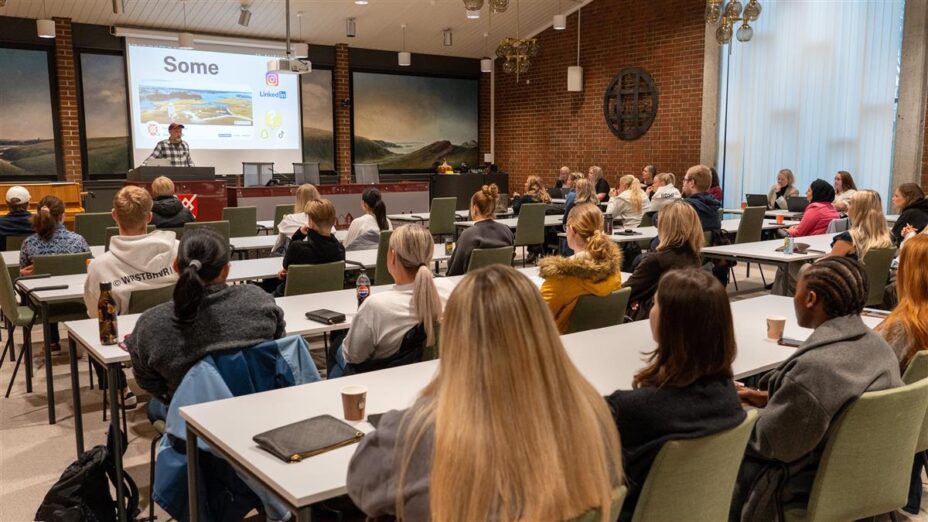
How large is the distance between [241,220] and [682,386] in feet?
21.1

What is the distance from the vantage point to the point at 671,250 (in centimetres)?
441

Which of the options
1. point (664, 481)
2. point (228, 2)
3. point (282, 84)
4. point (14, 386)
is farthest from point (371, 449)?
point (282, 84)

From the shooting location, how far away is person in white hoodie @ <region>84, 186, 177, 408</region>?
12.8 feet

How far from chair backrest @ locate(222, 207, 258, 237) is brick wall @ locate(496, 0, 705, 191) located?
24.1 feet

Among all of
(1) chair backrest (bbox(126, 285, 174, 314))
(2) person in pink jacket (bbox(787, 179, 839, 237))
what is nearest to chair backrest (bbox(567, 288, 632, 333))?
(1) chair backrest (bbox(126, 285, 174, 314))

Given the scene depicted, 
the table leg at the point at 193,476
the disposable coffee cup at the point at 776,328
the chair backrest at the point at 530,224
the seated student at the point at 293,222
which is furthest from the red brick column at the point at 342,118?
the table leg at the point at 193,476

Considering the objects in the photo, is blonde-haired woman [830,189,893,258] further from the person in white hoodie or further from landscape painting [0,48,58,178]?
landscape painting [0,48,58,178]

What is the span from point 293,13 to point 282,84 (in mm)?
1380

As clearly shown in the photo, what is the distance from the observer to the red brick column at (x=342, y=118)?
14.0 metres

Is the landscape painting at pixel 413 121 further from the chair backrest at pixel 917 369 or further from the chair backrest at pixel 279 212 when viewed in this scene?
the chair backrest at pixel 917 369

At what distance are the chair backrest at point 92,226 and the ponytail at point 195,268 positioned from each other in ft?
15.3

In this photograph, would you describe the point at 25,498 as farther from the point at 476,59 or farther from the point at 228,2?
the point at 476,59

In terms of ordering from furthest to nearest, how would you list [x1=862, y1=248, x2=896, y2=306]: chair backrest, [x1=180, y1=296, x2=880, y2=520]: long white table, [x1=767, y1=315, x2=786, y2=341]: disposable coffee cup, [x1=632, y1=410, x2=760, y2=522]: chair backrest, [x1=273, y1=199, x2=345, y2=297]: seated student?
1. [x1=862, y1=248, x2=896, y2=306]: chair backrest
2. [x1=273, y1=199, x2=345, y2=297]: seated student
3. [x1=767, y1=315, x2=786, y2=341]: disposable coffee cup
4. [x1=180, y1=296, x2=880, y2=520]: long white table
5. [x1=632, y1=410, x2=760, y2=522]: chair backrest

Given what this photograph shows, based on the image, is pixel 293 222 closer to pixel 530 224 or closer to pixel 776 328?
pixel 530 224
